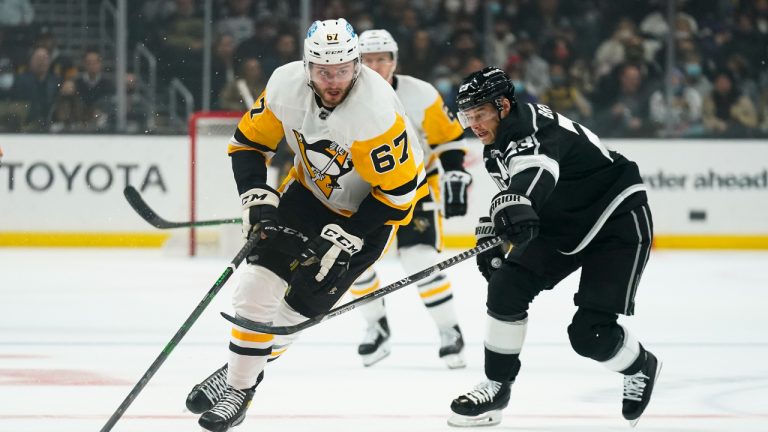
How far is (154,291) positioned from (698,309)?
2.84 m

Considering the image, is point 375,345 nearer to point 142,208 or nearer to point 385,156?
point 142,208

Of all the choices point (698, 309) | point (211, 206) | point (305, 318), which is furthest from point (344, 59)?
point (211, 206)

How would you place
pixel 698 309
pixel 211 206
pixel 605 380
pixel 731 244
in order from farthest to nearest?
pixel 731 244 → pixel 211 206 → pixel 698 309 → pixel 605 380

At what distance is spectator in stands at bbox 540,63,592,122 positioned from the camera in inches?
372

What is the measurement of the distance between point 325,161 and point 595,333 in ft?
2.87

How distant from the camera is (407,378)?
4324mm

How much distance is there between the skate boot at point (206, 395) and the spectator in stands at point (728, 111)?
21.8 feet

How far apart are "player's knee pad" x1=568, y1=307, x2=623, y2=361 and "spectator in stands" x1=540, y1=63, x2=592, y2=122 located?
6.05 m

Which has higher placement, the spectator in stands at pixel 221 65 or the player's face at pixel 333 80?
the player's face at pixel 333 80

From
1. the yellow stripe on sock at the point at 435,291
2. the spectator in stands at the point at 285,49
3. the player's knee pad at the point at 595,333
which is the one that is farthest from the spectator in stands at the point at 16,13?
the player's knee pad at the point at 595,333

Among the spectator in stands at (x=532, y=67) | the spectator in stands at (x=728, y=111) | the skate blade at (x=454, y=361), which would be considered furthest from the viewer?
the spectator in stands at (x=532, y=67)

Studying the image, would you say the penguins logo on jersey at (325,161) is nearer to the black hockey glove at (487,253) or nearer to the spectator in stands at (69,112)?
the black hockey glove at (487,253)

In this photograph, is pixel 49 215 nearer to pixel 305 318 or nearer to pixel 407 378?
pixel 407 378

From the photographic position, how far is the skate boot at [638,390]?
3.49m
